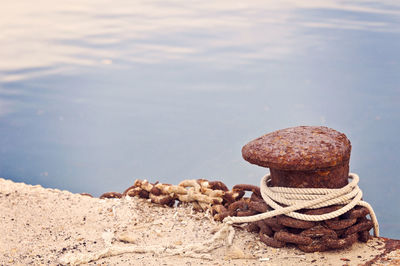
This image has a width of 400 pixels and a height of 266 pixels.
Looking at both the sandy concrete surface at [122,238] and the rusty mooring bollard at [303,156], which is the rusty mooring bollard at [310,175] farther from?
the sandy concrete surface at [122,238]

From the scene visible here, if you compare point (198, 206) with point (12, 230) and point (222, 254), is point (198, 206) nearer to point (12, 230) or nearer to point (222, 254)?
point (222, 254)

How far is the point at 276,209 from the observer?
12.2 ft

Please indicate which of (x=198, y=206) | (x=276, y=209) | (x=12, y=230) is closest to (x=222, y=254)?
(x=276, y=209)

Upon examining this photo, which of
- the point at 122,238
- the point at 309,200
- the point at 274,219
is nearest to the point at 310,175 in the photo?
the point at 309,200

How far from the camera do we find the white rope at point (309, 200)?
362cm

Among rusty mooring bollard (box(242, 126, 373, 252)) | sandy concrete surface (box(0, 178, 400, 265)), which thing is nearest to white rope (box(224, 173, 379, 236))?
rusty mooring bollard (box(242, 126, 373, 252))

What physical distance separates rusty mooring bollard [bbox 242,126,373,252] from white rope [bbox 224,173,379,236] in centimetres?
5

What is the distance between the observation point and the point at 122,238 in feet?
13.2

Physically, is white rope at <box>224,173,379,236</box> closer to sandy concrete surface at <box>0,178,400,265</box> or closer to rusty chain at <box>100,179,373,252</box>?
rusty chain at <box>100,179,373,252</box>

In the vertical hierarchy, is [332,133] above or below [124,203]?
above

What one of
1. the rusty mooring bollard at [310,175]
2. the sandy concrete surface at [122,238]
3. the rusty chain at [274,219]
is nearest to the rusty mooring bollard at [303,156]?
the rusty mooring bollard at [310,175]

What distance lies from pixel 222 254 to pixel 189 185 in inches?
42.9

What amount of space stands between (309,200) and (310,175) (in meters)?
0.18

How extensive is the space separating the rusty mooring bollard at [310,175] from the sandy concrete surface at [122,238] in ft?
0.35
